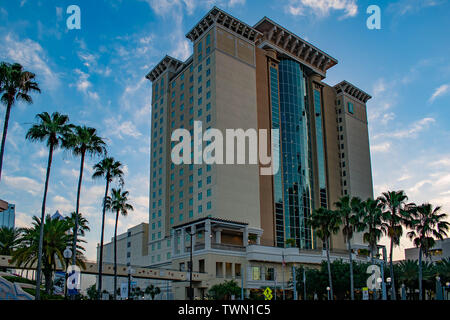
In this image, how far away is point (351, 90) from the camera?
13900cm

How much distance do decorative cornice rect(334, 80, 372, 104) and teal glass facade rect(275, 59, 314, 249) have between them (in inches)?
857

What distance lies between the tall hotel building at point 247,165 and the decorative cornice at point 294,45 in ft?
0.93

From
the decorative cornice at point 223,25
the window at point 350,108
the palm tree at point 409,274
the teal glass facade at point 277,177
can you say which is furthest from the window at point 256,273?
the window at point 350,108

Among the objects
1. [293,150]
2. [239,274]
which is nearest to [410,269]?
[239,274]

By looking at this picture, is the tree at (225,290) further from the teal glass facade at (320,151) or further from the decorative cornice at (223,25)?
the decorative cornice at (223,25)

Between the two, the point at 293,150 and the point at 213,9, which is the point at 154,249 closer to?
the point at 293,150

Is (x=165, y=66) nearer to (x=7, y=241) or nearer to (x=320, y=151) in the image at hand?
(x=320, y=151)

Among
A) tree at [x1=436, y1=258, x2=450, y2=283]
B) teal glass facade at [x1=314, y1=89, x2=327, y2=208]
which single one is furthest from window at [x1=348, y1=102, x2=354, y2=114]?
tree at [x1=436, y1=258, x2=450, y2=283]

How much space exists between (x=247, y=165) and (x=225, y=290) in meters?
30.1

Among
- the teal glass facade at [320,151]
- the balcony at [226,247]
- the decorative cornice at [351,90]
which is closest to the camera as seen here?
the balcony at [226,247]

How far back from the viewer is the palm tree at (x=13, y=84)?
137 feet

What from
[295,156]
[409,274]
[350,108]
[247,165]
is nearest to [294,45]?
[350,108]

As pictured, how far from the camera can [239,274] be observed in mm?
88875

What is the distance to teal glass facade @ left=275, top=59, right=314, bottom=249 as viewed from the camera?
105 m
